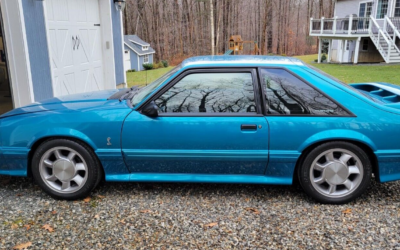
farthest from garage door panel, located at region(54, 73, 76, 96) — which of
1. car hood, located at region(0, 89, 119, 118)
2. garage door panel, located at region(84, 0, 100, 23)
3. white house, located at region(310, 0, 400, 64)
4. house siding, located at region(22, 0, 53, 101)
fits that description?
white house, located at region(310, 0, 400, 64)

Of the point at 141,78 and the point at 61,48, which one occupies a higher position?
the point at 61,48

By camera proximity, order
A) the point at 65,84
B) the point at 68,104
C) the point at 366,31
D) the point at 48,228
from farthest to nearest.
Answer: the point at 366,31, the point at 65,84, the point at 68,104, the point at 48,228

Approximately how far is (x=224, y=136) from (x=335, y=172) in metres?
1.15

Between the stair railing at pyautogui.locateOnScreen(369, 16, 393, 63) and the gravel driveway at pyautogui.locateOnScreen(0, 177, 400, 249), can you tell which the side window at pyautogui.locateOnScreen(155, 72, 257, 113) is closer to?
the gravel driveway at pyautogui.locateOnScreen(0, 177, 400, 249)

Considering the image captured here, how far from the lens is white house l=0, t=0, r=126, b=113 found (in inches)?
243

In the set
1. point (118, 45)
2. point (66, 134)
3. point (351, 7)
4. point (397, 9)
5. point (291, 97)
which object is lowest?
point (66, 134)

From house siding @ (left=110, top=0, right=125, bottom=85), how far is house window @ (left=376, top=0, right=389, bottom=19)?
1777 cm

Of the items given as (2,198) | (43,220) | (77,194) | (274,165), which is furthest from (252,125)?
(2,198)

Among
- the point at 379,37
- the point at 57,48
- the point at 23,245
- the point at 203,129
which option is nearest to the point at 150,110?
the point at 203,129

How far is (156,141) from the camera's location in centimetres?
360

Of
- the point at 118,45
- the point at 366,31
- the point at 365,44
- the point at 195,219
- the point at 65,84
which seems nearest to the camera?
the point at 195,219

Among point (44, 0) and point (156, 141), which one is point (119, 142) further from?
point (44, 0)

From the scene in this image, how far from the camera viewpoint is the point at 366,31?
71.6 feet

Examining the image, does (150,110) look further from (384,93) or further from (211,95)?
(384,93)
